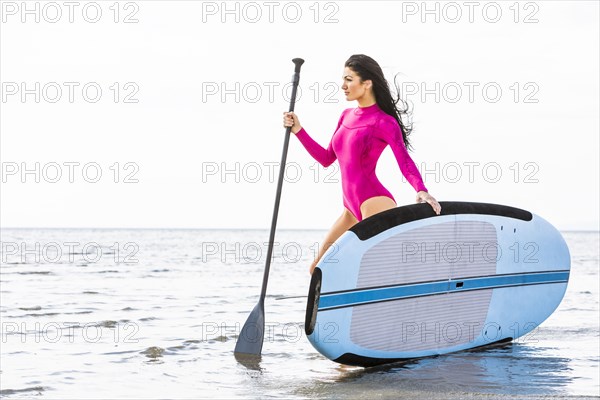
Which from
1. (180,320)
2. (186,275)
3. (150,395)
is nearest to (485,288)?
(150,395)

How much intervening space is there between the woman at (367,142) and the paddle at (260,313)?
406 mm

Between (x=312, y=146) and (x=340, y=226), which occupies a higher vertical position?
(x=312, y=146)

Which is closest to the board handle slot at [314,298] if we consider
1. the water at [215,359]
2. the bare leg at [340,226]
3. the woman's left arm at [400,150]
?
the water at [215,359]

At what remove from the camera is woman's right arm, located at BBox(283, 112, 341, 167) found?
509 cm

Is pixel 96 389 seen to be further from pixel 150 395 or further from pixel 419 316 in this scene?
pixel 419 316

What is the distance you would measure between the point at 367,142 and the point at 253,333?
164 cm

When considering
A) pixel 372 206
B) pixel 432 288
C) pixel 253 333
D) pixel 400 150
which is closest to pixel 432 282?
pixel 432 288

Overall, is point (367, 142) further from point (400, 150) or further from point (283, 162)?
point (283, 162)

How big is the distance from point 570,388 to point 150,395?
2.27 m

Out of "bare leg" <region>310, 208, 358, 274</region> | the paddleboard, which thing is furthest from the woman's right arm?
the paddleboard

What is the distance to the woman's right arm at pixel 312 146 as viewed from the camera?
16.7ft

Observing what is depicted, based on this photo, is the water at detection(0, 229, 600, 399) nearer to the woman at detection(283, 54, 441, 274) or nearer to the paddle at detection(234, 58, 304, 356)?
the paddle at detection(234, 58, 304, 356)

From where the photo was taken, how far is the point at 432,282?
16.7 feet

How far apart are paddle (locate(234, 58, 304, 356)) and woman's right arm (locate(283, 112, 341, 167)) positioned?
1.9 inches
